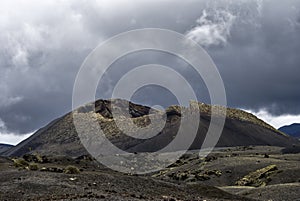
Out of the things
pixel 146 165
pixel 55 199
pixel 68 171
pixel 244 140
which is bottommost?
pixel 55 199

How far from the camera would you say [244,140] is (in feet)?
634

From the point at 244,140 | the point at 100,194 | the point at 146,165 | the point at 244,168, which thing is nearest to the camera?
the point at 100,194

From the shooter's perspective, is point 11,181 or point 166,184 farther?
point 166,184

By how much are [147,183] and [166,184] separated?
2.20m

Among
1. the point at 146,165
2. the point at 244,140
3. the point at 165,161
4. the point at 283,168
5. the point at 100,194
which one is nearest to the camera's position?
the point at 100,194

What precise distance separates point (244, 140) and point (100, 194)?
164 meters

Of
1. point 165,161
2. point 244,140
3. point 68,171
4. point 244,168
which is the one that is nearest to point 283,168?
point 244,168

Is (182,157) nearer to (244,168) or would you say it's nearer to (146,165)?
(146,165)

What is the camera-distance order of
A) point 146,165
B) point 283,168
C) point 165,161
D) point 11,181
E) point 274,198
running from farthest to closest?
point 165,161 → point 146,165 → point 283,168 → point 274,198 → point 11,181

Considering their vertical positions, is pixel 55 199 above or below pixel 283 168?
below

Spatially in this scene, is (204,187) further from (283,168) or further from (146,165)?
(146,165)

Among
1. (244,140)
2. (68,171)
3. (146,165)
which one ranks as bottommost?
(68,171)

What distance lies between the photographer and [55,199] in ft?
109

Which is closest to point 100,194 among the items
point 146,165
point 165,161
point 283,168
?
point 283,168
